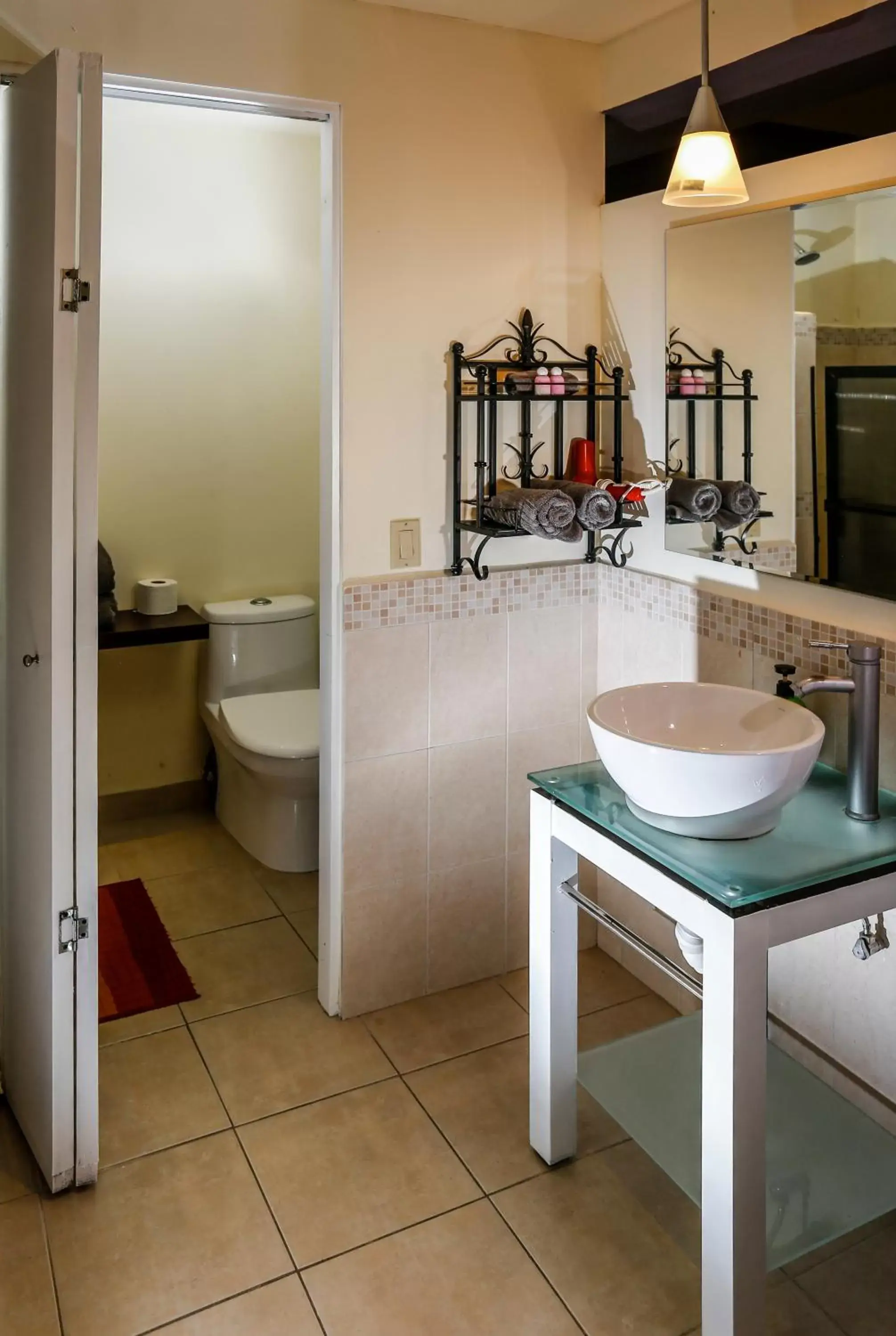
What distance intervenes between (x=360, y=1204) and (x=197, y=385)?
2.56 m

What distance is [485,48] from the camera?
2324 millimetres

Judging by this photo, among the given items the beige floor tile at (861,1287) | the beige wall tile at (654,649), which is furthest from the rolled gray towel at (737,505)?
the beige floor tile at (861,1287)

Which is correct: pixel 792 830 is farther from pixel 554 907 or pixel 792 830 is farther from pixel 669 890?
pixel 554 907

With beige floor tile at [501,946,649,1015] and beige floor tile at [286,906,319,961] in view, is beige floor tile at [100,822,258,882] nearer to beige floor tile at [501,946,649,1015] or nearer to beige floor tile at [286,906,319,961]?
beige floor tile at [286,906,319,961]

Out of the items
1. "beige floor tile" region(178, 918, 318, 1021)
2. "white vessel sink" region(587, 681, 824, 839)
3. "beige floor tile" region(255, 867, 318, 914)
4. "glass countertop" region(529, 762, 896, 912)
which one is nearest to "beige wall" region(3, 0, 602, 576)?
"white vessel sink" region(587, 681, 824, 839)

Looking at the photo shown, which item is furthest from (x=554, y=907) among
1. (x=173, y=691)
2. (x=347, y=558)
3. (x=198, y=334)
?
(x=198, y=334)

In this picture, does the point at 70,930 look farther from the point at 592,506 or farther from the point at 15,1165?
the point at 592,506

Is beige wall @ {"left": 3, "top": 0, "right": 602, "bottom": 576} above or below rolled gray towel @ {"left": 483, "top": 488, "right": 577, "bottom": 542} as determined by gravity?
above

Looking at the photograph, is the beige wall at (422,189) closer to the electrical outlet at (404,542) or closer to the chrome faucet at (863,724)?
the electrical outlet at (404,542)

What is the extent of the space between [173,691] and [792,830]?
2495mm

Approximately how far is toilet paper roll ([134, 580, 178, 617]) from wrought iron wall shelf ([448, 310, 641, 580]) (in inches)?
54.4

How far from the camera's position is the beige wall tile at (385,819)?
2.47m

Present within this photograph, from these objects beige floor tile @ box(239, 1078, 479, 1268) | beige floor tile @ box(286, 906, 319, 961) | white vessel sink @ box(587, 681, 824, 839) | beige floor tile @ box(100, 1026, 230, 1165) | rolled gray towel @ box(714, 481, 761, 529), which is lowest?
beige floor tile @ box(239, 1078, 479, 1268)

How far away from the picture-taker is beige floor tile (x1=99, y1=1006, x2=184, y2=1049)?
8.18 feet
